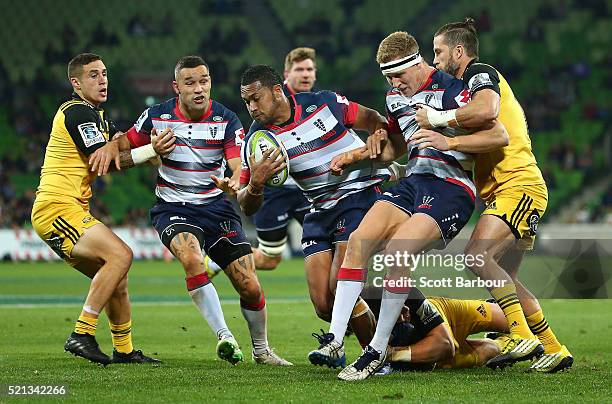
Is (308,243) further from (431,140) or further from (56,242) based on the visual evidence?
(56,242)

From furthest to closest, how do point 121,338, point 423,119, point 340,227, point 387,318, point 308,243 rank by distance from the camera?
1. point 121,338
2. point 308,243
3. point 340,227
4. point 423,119
5. point 387,318

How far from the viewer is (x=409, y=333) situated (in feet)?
24.8

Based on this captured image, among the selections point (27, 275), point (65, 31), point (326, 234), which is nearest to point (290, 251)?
point (27, 275)

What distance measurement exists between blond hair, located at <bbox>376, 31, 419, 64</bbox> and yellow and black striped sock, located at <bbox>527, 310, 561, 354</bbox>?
2222 millimetres

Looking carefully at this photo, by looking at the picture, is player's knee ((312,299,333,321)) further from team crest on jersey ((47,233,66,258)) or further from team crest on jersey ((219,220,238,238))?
team crest on jersey ((47,233,66,258))

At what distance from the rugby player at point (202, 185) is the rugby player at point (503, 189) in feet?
6.34

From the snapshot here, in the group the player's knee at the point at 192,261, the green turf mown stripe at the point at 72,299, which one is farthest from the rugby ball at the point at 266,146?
the green turf mown stripe at the point at 72,299

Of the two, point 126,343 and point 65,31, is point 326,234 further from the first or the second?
point 65,31

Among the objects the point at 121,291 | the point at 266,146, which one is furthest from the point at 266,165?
the point at 121,291

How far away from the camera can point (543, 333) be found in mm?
7746

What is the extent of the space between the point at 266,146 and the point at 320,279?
3.69 ft

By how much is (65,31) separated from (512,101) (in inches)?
1013

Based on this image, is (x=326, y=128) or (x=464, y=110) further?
(x=326, y=128)

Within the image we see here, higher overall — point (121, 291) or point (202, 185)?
point (202, 185)
